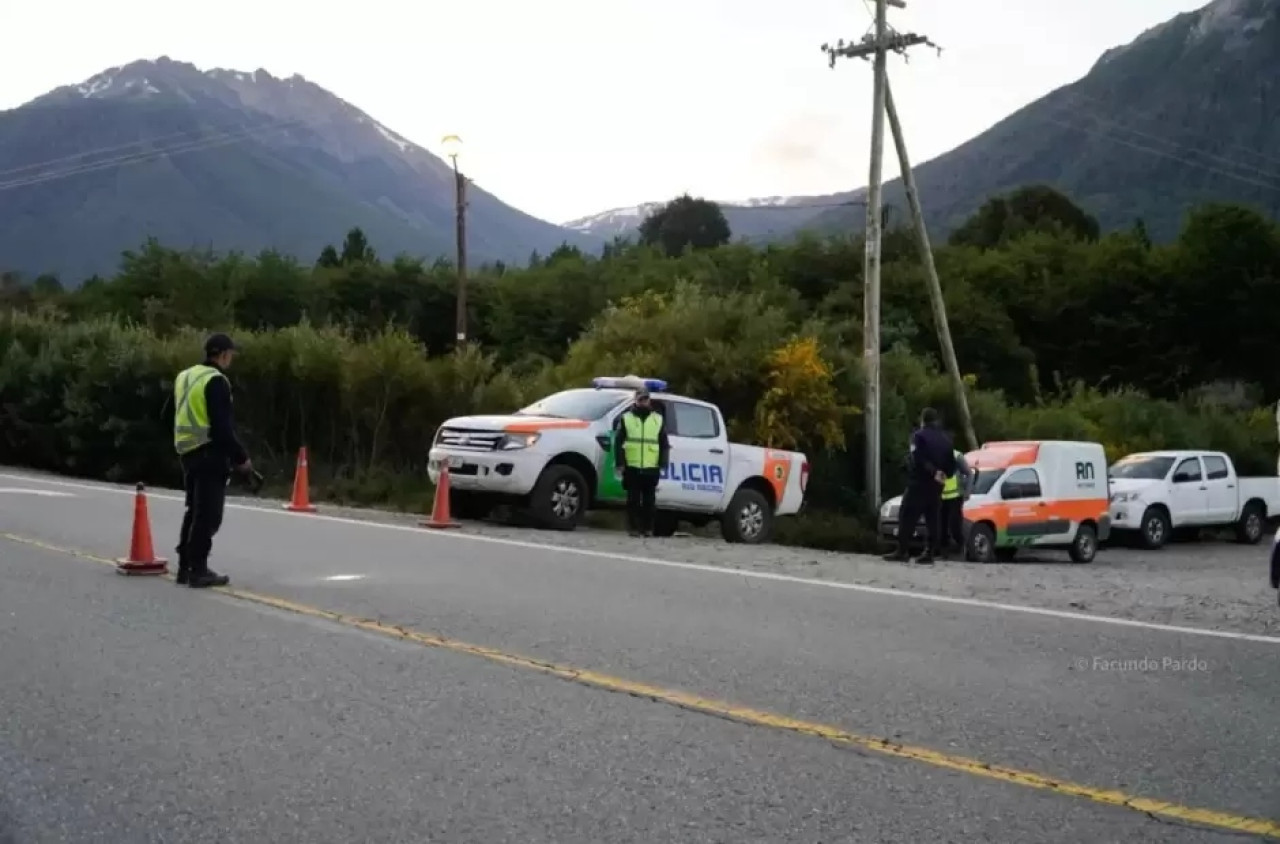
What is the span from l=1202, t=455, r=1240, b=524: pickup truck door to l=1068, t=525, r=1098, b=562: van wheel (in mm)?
7460

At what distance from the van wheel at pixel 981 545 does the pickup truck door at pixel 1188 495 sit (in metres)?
8.74

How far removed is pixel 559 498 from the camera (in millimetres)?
17281

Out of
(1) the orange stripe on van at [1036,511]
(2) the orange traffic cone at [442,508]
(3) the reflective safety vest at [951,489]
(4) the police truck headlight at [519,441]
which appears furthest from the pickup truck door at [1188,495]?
(2) the orange traffic cone at [442,508]

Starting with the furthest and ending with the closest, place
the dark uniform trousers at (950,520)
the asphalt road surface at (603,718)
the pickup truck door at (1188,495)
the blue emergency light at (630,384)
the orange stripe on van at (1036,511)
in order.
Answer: the pickup truck door at (1188,495)
the orange stripe on van at (1036,511)
the dark uniform trousers at (950,520)
the blue emergency light at (630,384)
the asphalt road surface at (603,718)

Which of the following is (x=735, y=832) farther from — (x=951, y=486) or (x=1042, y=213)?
(x=1042, y=213)

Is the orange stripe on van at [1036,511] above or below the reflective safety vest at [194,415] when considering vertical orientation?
below

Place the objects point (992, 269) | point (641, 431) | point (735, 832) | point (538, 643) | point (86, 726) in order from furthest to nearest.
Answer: point (992, 269)
point (641, 431)
point (538, 643)
point (86, 726)
point (735, 832)

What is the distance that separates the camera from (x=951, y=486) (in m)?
19.5

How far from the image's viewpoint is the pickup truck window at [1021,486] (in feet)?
74.0

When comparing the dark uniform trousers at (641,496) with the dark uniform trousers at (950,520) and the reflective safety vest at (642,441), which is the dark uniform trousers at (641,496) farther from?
the dark uniform trousers at (950,520)

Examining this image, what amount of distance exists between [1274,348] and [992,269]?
40.7 feet

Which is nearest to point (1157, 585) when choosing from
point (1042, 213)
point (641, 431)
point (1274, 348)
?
point (641, 431)

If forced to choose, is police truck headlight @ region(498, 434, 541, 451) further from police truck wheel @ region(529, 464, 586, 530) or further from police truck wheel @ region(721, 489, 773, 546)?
police truck wheel @ region(721, 489, 773, 546)

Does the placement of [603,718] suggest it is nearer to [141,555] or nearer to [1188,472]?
[141,555]
